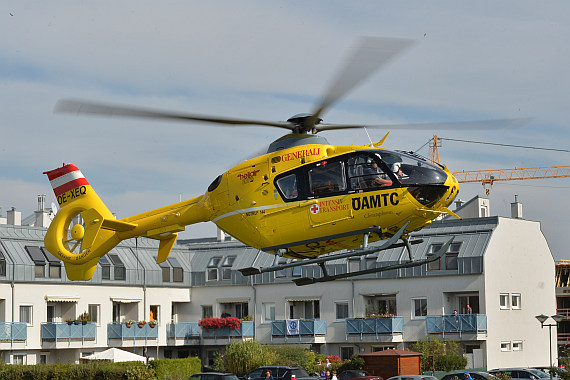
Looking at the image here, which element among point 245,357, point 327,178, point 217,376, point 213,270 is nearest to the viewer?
point 327,178

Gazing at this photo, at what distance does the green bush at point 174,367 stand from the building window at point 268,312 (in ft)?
25.9

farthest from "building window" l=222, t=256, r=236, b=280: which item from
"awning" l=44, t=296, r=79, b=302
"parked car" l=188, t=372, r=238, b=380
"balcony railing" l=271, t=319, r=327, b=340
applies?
"parked car" l=188, t=372, r=238, b=380

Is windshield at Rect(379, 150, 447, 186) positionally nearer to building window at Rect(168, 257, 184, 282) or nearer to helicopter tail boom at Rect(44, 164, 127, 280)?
helicopter tail boom at Rect(44, 164, 127, 280)

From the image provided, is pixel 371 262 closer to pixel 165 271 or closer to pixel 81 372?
pixel 165 271

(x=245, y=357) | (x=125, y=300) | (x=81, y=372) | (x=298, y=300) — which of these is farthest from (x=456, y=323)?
(x=125, y=300)

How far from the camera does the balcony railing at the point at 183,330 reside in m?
54.3

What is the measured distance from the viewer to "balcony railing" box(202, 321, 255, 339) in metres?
53.3

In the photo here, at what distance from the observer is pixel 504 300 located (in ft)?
162

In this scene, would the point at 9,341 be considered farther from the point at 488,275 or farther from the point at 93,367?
the point at 488,275

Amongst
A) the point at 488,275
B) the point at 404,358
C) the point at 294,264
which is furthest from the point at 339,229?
the point at 488,275

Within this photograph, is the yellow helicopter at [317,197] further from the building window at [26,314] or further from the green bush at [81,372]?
the building window at [26,314]

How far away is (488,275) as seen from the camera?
4772 centimetres

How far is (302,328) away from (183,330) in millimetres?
7727

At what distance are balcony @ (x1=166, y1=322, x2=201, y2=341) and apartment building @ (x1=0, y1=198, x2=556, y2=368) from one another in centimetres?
8
